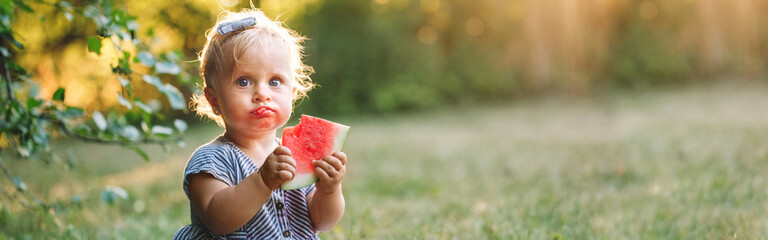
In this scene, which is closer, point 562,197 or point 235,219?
point 235,219

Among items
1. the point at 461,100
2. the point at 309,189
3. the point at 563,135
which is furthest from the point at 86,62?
the point at 309,189

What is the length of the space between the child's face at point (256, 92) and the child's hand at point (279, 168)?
20cm

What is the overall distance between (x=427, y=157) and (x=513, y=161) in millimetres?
1233

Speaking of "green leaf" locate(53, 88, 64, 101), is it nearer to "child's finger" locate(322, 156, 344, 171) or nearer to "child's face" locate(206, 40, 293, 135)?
"child's face" locate(206, 40, 293, 135)

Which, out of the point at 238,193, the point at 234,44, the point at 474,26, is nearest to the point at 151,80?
the point at 234,44

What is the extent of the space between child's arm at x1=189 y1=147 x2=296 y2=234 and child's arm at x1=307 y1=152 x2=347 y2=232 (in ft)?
0.58

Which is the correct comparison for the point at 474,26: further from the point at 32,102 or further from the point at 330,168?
the point at 330,168

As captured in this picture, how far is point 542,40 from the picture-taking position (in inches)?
704

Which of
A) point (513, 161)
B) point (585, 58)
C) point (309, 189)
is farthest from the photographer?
point (585, 58)

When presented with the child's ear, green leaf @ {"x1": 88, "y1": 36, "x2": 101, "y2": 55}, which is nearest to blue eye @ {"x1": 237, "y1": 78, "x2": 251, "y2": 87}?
the child's ear

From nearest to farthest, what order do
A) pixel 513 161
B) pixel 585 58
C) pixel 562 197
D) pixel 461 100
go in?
1. pixel 562 197
2. pixel 513 161
3. pixel 461 100
4. pixel 585 58

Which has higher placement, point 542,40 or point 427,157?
point 427,157

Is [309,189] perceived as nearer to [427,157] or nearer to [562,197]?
[562,197]

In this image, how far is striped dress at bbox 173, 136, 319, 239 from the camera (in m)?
2.00
